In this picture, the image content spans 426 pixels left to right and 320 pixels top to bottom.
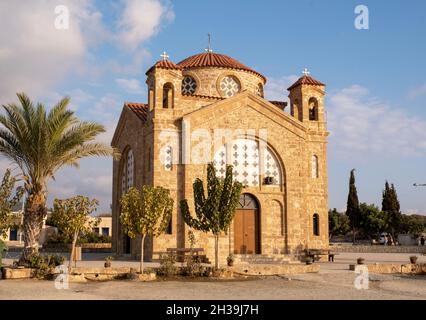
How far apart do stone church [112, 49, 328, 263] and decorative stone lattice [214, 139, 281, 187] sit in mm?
53

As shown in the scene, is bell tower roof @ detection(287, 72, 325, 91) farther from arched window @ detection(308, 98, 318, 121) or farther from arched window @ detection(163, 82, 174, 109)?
arched window @ detection(163, 82, 174, 109)

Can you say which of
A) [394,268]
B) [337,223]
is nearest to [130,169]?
[394,268]

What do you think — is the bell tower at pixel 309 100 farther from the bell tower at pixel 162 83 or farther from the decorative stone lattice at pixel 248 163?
the bell tower at pixel 162 83

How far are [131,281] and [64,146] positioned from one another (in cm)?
568

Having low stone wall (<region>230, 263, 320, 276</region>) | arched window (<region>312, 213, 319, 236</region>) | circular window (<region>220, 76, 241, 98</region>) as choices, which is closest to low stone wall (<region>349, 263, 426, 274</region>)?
low stone wall (<region>230, 263, 320, 276</region>)

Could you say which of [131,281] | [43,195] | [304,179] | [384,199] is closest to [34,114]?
[43,195]

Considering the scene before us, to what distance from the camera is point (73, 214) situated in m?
17.2

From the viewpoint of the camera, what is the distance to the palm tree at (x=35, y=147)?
17500mm

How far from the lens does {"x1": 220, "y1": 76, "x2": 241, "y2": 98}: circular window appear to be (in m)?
29.6

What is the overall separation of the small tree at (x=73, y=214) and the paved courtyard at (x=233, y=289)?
2067 millimetres

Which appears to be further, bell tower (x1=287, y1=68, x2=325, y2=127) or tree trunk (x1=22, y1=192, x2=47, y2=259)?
bell tower (x1=287, y1=68, x2=325, y2=127)

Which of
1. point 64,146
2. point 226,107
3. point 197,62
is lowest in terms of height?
point 64,146

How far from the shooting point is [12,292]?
13.1m
